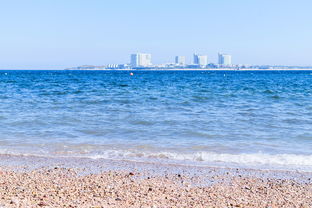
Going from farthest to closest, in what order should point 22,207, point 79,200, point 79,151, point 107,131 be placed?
point 107,131, point 79,151, point 79,200, point 22,207

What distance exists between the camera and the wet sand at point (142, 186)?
575cm

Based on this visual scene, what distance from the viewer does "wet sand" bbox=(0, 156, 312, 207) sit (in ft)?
18.9

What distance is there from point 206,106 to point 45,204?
14607 mm

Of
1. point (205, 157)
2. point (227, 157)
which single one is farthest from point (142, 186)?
point (227, 157)

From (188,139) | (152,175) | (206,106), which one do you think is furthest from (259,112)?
(152,175)

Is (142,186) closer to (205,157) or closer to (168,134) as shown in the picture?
(205,157)

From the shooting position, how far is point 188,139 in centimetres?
1122

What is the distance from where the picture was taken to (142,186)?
6.57 m

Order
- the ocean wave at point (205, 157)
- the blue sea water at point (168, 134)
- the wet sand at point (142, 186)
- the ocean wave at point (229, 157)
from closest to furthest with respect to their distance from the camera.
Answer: the wet sand at point (142, 186) → the ocean wave at point (205, 157) → the ocean wave at point (229, 157) → the blue sea water at point (168, 134)

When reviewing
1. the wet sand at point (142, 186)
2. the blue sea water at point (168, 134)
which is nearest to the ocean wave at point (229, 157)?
the blue sea water at point (168, 134)

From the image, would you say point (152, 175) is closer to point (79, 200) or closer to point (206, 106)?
point (79, 200)

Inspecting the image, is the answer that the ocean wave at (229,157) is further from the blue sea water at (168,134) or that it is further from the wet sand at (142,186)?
the wet sand at (142,186)

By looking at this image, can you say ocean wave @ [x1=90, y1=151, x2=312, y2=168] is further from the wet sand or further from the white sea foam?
the wet sand

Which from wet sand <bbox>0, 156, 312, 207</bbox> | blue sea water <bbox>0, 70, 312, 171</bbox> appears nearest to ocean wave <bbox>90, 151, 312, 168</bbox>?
blue sea water <bbox>0, 70, 312, 171</bbox>
